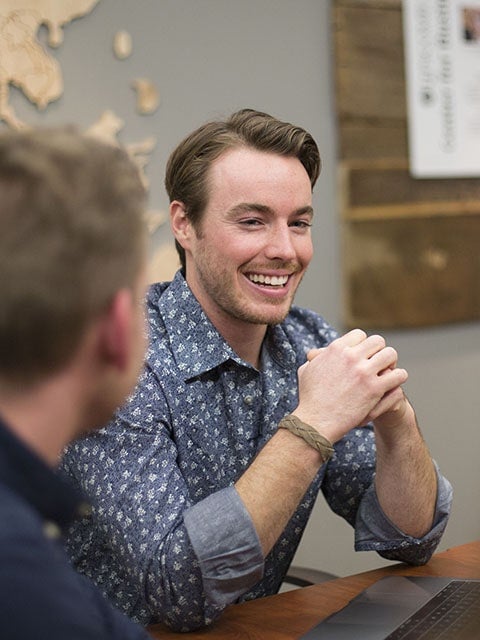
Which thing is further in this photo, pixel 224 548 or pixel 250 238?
pixel 250 238

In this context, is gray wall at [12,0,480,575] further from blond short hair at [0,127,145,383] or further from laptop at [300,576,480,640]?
blond short hair at [0,127,145,383]

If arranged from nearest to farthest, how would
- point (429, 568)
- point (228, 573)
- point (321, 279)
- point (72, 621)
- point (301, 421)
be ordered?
point (72, 621)
point (228, 573)
point (301, 421)
point (429, 568)
point (321, 279)

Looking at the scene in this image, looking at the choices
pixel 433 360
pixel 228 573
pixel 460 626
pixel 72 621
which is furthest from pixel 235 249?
pixel 433 360

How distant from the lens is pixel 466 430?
10.7 ft

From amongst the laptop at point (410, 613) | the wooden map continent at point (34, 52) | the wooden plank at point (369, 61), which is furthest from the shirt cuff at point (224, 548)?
the wooden plank at point (369, 61)

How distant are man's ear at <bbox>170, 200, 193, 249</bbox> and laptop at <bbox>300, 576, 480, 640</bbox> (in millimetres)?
754

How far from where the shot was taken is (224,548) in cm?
134

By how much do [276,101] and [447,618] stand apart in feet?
6.18

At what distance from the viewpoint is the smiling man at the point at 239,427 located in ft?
4.47

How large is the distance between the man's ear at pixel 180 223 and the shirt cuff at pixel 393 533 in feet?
1.97

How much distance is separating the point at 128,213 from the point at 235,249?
910 mm

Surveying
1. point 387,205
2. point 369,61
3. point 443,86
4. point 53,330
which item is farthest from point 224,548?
point 443,86

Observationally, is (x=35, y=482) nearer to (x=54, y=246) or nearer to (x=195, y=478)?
(x=54, y=246)

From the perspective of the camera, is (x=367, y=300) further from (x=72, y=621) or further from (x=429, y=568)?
(x=72, y=621)
